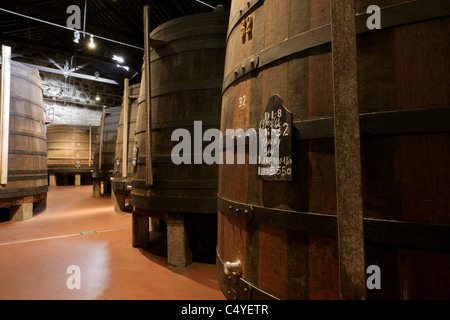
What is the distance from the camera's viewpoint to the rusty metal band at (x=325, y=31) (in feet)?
3.13

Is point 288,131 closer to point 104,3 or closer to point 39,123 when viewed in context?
point 39,123

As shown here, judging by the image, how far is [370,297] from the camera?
40.0 inches

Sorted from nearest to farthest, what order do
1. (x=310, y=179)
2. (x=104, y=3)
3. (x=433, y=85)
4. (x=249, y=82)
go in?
(x=433, y=85) → (x=310, y=179) → (x=249, y=82) → (x=104, y=3)

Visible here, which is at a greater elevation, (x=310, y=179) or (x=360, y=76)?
(x=360, y=76)

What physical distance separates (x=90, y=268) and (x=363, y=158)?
11.1 feet

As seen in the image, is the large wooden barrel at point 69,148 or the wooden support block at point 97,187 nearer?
the wooden support block at point 97,187

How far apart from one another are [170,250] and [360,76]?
2.95 meters

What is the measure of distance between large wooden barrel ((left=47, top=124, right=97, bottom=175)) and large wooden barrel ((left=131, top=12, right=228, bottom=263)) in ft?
35.0

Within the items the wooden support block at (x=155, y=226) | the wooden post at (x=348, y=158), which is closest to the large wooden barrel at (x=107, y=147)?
the wooden support block at (x=155, y=226)

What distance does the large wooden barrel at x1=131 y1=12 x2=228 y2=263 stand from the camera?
3.03m

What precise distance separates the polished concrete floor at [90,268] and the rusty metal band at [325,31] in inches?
86.3

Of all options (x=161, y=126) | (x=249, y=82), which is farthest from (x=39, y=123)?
(x=249, y=82)

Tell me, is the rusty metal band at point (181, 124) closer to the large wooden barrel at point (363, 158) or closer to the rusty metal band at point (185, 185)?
the rusty metal band at point (185, 185)
